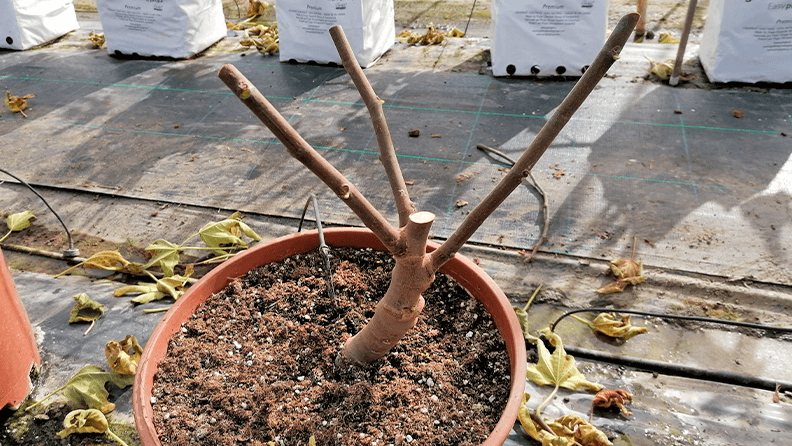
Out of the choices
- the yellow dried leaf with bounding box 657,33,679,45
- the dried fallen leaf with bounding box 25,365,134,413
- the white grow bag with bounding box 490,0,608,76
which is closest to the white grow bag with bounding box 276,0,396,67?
the white grow bag with bounding box 490,0,608,76

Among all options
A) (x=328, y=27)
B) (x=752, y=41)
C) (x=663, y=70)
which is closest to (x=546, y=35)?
(x=663, y=70)

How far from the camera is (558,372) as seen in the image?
1.81m

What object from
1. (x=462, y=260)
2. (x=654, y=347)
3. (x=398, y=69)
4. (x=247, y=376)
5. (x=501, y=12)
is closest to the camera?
(x=247, y=376)

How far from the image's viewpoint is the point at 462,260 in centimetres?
157

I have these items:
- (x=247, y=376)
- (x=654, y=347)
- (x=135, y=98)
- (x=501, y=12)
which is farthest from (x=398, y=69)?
(x=247, y=376)

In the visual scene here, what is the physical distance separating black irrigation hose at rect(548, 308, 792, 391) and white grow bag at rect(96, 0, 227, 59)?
4410 mm

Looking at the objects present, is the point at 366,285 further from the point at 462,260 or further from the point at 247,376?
the point at 247,376

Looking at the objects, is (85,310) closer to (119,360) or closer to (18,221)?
(119,360)

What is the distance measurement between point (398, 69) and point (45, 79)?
3102 mm

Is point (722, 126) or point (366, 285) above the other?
point (366, 285)

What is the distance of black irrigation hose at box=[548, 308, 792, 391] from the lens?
73.4 inches

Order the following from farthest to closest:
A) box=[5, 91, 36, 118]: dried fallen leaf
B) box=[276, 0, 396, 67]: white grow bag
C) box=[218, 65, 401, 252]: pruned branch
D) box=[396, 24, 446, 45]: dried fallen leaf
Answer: box=[396, 24, 446, 45]: dried fallen leaf, box=[276, 0, 396, 67]: white grow bag, box=[5, 91, 36, 118]: dried fallen leaf, box=[218, 65, 401, 252]: pruned branch

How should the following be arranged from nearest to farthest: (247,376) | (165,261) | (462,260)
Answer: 1. (247,376)
2. (462,260)
3. (165,261)

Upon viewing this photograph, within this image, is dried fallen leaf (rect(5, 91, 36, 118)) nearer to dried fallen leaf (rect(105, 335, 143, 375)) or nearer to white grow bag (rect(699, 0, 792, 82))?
dried fallen leaf (rect(105, 335, 143, 375))
